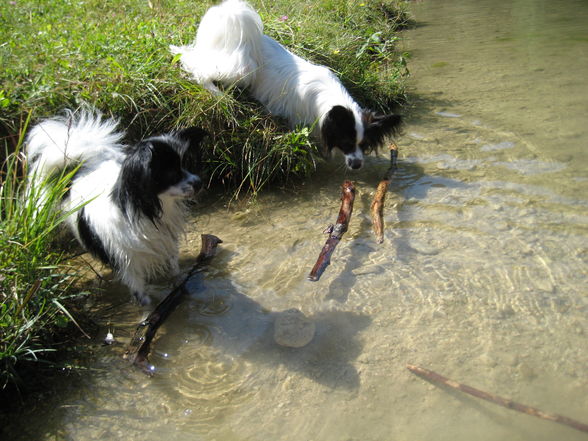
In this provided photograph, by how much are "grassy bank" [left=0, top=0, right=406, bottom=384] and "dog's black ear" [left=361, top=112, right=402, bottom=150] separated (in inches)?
17.7

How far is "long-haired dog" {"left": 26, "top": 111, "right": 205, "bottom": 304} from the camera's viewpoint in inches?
98.9

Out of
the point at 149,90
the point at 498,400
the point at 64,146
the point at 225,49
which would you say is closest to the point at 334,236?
the point at 498,400

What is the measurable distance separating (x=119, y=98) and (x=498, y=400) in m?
3.20

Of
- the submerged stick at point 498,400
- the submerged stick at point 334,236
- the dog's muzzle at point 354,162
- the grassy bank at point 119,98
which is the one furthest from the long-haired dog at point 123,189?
the dog's muzzle at point 354,162

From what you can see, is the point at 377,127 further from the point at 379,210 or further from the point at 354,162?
the point at 379,210

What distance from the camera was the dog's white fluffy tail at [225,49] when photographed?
167 inches

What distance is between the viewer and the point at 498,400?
211cm

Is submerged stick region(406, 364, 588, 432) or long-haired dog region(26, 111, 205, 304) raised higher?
long-haired dog region(26, 111, 205, 304)

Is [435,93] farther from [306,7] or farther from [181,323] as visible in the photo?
[181,323]

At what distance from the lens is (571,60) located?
6387 mm

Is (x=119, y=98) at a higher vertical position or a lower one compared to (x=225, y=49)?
lower

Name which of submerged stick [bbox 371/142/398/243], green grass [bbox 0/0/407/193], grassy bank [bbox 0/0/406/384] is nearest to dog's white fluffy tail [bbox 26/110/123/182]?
grassy bank [bbox 0/0/406/384]

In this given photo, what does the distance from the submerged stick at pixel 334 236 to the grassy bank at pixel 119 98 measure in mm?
756

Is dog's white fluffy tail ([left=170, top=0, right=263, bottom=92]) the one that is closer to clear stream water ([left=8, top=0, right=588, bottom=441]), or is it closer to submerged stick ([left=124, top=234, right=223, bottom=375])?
clear stream water ([left=8, top=0, right=588, bottom=441])
